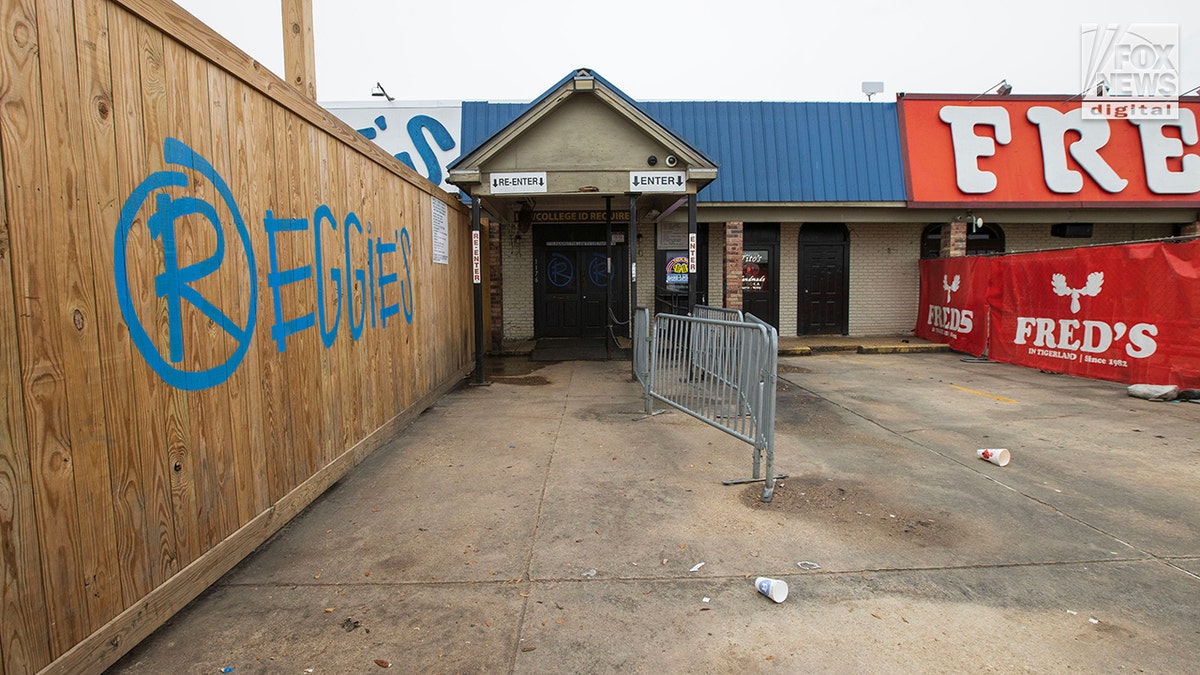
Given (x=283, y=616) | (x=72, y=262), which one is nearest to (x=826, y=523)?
→ (x=283, y=616)

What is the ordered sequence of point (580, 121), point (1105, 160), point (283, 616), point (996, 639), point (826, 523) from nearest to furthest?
point (996, 639), point (283, 616), point (826, 523), point (580, 121), point (1105, 160)

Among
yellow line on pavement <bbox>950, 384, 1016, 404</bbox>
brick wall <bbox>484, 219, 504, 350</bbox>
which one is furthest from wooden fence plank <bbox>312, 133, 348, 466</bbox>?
brick wall <bbox>484, 219, 504, 350</bbox>

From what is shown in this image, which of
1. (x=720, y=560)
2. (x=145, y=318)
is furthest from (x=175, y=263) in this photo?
(x=720, y=560)

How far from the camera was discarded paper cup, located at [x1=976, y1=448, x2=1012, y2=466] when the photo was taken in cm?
527

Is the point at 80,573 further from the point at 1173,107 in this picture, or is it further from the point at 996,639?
the point at 1173,107

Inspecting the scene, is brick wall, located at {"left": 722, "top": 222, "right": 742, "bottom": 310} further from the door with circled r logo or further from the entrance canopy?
the entrance canopy

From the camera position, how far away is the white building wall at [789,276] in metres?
15.0

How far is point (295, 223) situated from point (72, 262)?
1919mm

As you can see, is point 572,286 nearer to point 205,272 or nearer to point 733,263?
point 733,263

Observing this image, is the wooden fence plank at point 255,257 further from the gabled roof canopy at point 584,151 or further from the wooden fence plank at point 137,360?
A: the gabled roof canopy at point 584,151

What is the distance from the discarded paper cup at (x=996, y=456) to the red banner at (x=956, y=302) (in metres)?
7.48

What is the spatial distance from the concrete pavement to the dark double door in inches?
313

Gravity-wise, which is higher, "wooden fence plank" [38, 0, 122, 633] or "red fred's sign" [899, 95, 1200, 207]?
"red fred's sign" [899, 95, 1200, 207]

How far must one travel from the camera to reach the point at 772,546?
3715mm
